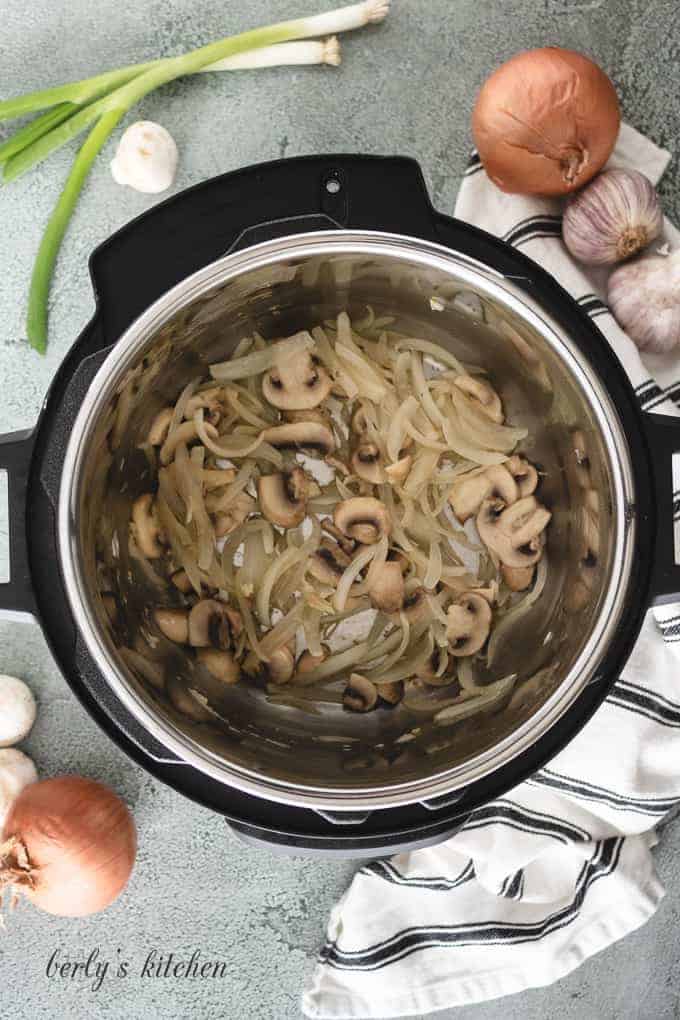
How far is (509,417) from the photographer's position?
51.6 inches

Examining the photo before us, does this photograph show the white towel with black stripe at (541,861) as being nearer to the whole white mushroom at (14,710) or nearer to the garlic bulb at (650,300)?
the garlic bulb at (650,300)

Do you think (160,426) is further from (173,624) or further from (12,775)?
(12,775)

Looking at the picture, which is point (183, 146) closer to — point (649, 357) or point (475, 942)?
point (649, 357)

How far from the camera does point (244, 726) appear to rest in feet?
4.05

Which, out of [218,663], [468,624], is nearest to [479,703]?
[468,624]

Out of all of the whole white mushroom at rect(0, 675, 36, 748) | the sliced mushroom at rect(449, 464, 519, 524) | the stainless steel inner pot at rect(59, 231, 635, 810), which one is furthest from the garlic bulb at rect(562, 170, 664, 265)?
the whole white mushroom at rect(0, 675, 36, 748)

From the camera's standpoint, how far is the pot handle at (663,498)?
1.06 m

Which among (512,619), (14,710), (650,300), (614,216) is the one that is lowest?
(14,710)

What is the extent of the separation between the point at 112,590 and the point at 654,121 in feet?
3.42

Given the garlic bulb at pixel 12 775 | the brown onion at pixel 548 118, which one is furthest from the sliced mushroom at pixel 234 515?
the brown onion at pixel 548 118

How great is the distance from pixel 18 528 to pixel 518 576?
65 cm

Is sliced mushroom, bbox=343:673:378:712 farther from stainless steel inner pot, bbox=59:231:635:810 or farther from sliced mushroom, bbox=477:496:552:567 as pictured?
sliced mushroom, bbox=477:496:552:567

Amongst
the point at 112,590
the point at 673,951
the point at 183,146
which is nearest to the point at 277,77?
the point at 183,146

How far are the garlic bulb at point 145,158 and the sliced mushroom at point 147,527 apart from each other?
0.47 metres
